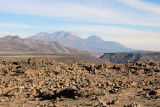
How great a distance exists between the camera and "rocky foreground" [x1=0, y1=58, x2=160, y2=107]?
14.8 meters

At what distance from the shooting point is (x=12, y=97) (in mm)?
18047

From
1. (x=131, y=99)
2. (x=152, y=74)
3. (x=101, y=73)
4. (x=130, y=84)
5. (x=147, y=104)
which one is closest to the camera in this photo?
(x=147, y=104)

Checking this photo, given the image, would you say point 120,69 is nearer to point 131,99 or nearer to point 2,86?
point 131,99

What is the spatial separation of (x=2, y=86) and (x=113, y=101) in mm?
14828

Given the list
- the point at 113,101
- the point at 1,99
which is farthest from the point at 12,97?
the point at 113,101

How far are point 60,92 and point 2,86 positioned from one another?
8.58 meters

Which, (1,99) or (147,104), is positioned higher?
(147,104)

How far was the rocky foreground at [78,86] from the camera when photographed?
14.8m

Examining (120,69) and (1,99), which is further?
(120,69)

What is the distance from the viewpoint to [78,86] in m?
19.0

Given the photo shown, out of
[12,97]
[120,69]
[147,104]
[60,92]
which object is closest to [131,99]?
[147,104]

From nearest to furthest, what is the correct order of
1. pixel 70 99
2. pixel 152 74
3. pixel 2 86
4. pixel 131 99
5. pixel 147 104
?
pixel 147 104 → pixel 131 99 → pixel 70 99 → pixel 2 86 → pixel 152 74

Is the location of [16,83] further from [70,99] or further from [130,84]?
[130,84]

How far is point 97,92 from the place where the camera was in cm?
1658
